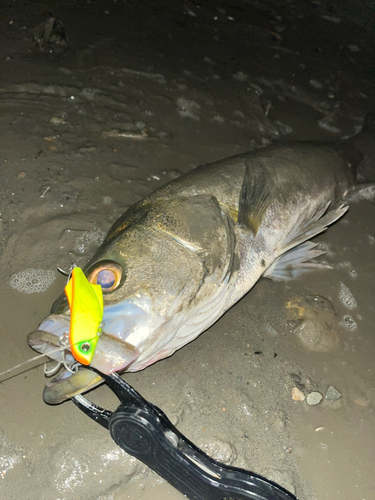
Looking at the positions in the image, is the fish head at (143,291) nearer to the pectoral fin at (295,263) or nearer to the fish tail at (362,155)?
the pectoral fin at (295,263)

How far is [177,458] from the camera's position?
1.96 m

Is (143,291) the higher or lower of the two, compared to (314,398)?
higher

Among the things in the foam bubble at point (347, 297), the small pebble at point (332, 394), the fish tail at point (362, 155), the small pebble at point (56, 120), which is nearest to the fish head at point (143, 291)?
the small pebble at point (332, 394)

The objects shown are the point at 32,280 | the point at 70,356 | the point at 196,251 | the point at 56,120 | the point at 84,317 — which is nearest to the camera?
the point at 84,317

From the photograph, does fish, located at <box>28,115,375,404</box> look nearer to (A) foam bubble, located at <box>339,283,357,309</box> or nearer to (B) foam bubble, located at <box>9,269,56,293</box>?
(A) foam bubble, located at <box>339,283,357,309</box>

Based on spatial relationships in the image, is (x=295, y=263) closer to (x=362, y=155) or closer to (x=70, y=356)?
(x=362, y=155)

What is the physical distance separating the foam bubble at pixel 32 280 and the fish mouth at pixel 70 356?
0.86 m

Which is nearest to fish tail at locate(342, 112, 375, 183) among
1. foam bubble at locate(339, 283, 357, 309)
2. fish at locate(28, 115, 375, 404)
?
fish at locate(28, 115, 375, 404)

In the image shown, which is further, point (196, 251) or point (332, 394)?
point (332, 394)

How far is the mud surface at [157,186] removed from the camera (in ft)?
7.62

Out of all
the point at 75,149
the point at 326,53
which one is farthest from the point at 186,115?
the point at 326,53

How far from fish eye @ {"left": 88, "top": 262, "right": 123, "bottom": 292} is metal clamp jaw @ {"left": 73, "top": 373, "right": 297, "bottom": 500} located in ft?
1.54

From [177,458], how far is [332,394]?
4.10ft

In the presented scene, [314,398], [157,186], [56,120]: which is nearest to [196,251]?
[314,398]
